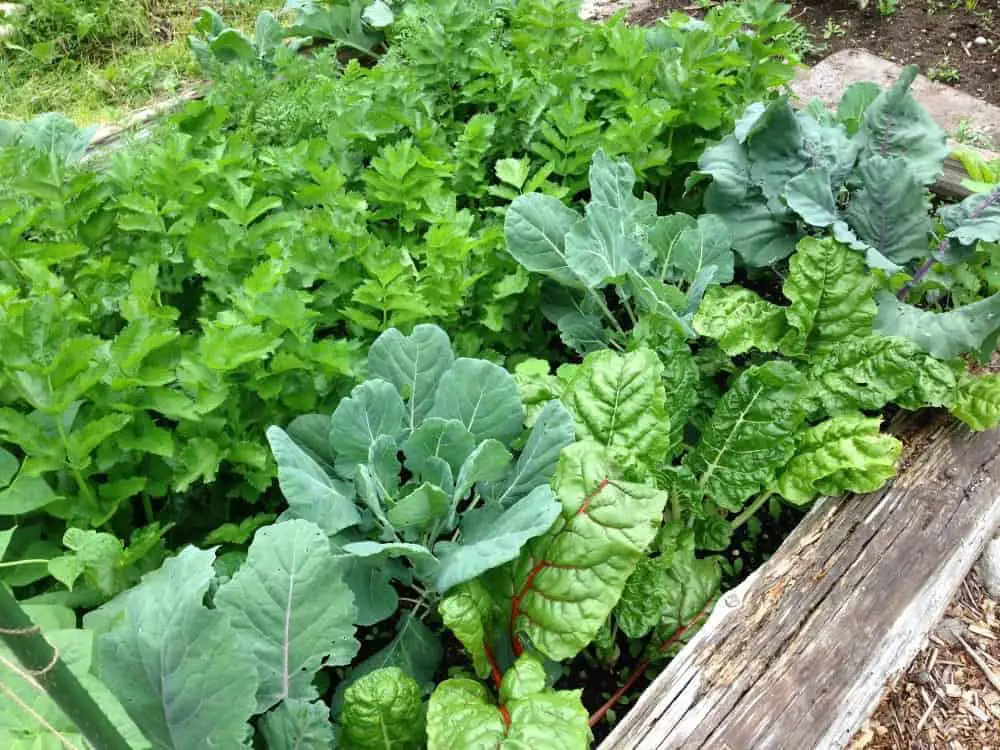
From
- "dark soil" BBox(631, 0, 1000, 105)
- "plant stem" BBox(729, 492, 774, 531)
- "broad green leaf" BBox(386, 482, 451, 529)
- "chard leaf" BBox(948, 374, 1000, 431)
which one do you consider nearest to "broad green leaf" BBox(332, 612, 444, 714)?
"broad green leaf" BBox(386, 482, 451, 529)

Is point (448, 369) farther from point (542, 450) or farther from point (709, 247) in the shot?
point (709, 247)

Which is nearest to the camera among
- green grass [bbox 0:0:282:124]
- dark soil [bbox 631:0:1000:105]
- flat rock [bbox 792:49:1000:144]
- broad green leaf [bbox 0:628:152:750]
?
broad green leaf [bbox 0:628:152:750]

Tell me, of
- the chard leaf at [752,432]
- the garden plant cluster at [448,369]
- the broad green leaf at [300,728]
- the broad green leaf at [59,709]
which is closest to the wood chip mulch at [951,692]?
the garden plant cluster at [448,369]

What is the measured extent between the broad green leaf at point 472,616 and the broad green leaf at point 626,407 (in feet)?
1.38

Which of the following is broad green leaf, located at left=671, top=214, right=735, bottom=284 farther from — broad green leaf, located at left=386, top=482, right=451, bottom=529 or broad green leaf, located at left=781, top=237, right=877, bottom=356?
broad green leaf, located at left=386, top=482, right=451, bottom=529

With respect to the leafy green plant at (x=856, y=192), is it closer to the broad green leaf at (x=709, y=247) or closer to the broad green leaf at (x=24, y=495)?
the broad green leaf at (x=709, y=247)

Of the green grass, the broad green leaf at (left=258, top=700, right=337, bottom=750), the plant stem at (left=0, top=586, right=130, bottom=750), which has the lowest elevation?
the broad green leaf at (left=258, top=700, right=337, bottom=750)

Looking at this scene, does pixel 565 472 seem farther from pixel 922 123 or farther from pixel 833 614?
pixel 922 123

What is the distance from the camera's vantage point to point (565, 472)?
170 cm

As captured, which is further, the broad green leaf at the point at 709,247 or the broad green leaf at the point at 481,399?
the broad green leaf at the point at 709,247

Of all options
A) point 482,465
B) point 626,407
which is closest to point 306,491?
point 482,465

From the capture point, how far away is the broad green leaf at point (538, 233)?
88.1 inches

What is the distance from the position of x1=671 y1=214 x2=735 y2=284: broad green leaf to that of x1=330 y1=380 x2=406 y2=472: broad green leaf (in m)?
0.99

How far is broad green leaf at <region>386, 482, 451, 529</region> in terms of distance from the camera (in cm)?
159
